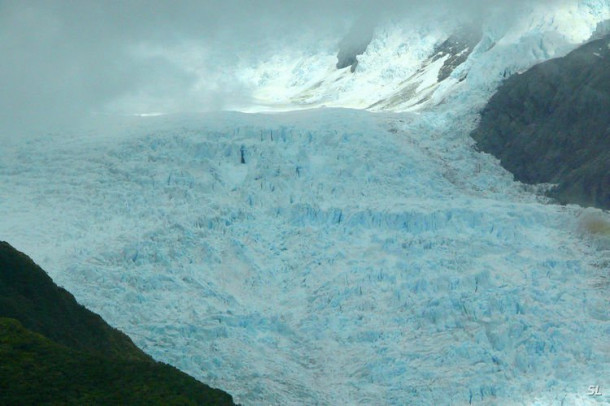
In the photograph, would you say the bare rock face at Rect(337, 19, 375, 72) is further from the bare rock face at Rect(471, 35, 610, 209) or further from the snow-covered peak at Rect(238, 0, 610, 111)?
the bare rock face at Rect(471, 35, 610, 209)

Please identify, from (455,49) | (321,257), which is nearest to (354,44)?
(455,49)

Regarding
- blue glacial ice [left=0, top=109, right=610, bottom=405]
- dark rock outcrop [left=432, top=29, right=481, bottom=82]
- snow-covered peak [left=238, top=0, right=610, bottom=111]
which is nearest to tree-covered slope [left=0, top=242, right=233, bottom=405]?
blue glacial ice [left=0, top=109, right=610, bottom=405]

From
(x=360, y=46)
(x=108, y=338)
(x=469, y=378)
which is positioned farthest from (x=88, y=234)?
(x=360, y=46)

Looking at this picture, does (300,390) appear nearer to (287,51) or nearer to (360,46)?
(360,46)

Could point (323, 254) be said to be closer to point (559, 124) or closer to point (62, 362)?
point (559, 124)

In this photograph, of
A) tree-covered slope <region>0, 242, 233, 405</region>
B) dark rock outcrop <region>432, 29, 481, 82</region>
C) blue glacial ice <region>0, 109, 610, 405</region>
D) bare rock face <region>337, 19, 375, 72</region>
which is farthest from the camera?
bare rock face <region>337, 19, 375, 72</region>

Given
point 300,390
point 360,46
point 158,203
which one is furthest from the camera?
point 360,46
